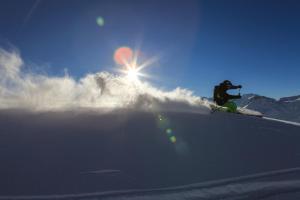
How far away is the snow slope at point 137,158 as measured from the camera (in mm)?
9203

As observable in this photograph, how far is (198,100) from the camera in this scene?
29938 mm

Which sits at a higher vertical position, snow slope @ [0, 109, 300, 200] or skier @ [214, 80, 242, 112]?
skier @ [214, 80, 242, 112]

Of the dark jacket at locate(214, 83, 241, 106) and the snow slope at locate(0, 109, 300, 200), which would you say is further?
the dark jacket at locate(214, 83, 241, 106)

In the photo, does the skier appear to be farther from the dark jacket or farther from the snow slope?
the snow slope

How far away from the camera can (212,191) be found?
31.1 feet

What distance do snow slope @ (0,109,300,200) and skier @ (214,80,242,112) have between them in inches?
337

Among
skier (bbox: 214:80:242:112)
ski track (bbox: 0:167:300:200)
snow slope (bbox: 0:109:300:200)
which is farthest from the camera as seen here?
skier (bbox: 214:80:242:112)

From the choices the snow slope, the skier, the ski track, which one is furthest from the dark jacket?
the ski track

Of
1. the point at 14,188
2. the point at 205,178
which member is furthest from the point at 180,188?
the point at 14,188

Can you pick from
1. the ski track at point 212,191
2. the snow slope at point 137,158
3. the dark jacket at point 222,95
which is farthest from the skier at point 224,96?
the ski track at point 212,191

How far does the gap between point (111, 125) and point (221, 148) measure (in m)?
5.69

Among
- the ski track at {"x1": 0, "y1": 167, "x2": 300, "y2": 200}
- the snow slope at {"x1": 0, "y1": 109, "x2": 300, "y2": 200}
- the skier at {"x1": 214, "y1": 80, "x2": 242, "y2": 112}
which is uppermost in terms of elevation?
the skier at {"x1": 214, "y1": 80, "x2": 242, "y2": 112}

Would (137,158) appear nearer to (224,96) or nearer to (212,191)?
(212,191)

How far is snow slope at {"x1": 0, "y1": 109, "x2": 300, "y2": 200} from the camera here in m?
9.20
